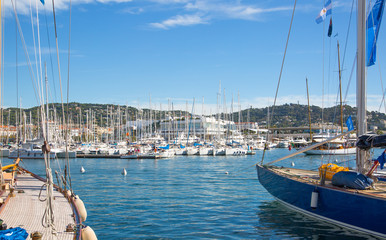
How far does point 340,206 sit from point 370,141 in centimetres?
267

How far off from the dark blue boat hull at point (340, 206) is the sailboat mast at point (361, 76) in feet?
7.75

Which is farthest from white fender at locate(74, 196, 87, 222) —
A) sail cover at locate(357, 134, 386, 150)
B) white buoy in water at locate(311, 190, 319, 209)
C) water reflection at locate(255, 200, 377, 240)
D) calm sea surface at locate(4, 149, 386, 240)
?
sail cover at locate(357, 134, 386, 150)

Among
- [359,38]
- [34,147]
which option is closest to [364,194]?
[359,38]

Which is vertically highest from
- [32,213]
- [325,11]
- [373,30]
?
[325,11]

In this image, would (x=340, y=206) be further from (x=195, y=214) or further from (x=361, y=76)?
(x=195, y=214)

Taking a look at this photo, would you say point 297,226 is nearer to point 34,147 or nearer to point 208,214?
point 208,214

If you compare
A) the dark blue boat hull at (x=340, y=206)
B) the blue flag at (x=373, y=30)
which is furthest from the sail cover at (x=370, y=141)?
the blue flag at (x=373, y=30)

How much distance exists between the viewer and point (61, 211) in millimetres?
11828

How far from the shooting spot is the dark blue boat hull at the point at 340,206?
10883 millimetres

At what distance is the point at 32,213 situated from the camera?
37.3 feet

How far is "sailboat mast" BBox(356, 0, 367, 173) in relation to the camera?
46.1ft

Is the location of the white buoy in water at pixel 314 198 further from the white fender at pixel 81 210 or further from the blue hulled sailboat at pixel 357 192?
the white fender at pixel 81 210

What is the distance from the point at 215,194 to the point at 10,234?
55.8 feet

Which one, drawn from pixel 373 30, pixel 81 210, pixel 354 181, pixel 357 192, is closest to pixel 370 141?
pixel 354 181
